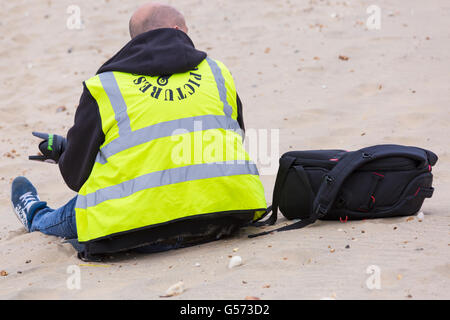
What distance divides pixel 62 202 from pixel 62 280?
1.56m

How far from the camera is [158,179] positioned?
255 centimetres

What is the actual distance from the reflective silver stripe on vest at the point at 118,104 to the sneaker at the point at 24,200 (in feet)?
3.68

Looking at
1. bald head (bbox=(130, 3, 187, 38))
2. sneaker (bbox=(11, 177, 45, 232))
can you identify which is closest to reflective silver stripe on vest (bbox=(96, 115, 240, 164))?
bald head (bbox=(130, 3, 187, 38))

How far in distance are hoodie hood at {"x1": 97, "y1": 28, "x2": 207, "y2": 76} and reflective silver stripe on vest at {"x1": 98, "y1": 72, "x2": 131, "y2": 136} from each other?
85 mm

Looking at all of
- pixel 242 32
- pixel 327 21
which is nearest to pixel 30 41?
pixel 242 32

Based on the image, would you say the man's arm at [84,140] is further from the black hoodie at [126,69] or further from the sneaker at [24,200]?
the sneaker at [24,200]

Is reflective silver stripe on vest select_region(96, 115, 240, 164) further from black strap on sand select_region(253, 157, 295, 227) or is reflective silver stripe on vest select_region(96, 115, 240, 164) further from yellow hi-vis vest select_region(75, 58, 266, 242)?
black strap on sand select_region(253, 157, 295, 227)

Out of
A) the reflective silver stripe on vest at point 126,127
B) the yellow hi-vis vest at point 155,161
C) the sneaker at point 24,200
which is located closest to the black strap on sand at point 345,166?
the yellow hi-vis vest at point 155,161

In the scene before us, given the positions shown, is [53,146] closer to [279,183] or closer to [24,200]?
[24,200]

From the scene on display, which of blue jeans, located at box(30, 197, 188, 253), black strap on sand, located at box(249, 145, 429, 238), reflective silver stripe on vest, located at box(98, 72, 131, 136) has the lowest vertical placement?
blue jeans, located at box(30, 197, 188, 253)

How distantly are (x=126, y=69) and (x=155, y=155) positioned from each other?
1.32ft

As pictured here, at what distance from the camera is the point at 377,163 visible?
2686 mm

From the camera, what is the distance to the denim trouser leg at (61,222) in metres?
3.06

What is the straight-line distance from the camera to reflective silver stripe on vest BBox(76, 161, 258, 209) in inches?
100
